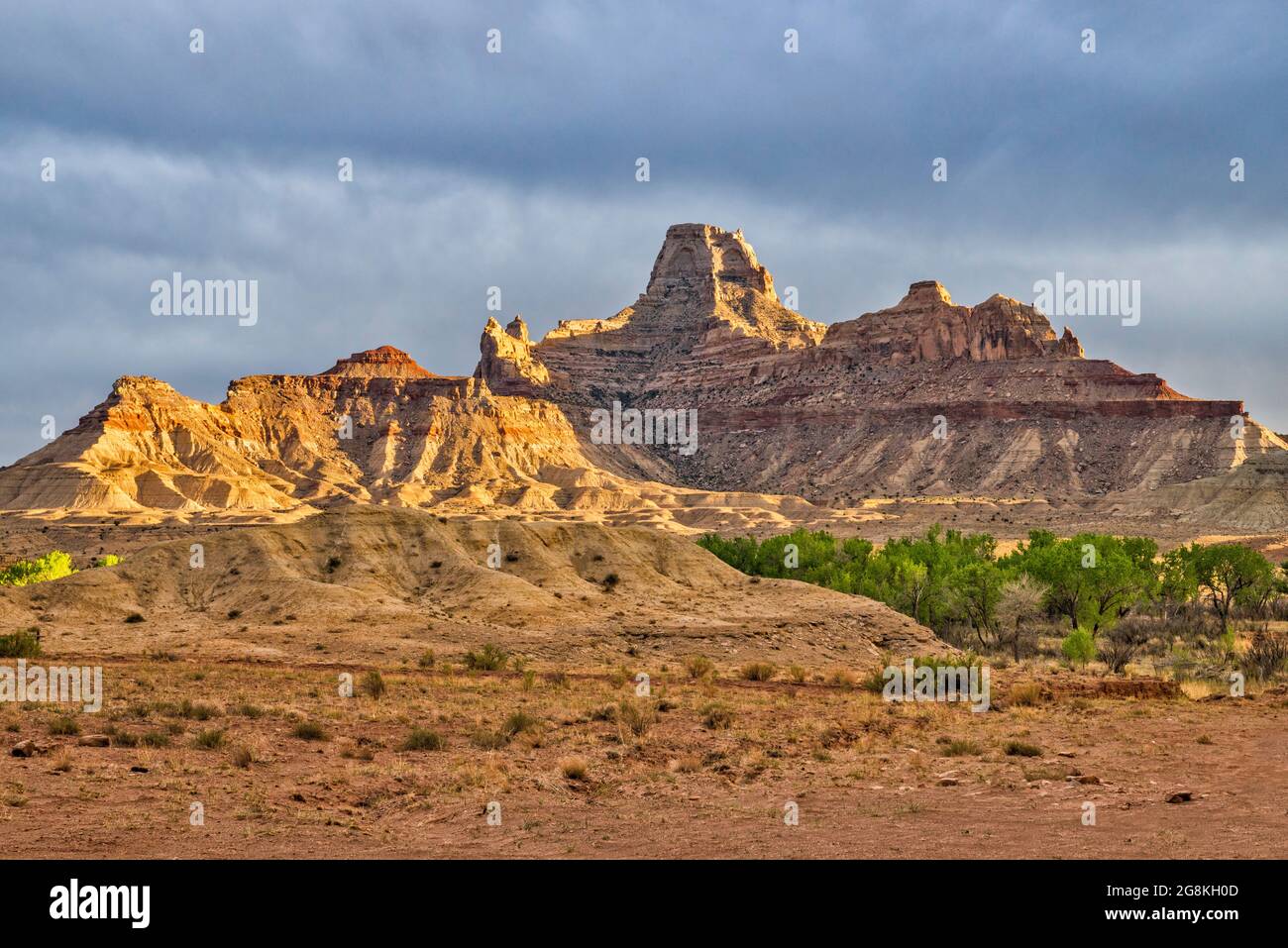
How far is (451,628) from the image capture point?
42.0m

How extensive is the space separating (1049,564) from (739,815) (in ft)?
128

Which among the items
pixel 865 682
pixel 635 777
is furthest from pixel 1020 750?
pixel 865 682

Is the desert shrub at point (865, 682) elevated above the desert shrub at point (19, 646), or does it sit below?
below

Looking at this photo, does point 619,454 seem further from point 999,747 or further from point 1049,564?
point 999,747

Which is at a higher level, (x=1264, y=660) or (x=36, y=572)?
(x=36, y=572)

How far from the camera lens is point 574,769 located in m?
17.8

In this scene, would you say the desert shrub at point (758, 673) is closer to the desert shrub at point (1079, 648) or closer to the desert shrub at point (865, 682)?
the desert shrub at point (865, 682)

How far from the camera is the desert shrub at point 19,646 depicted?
3388 cm

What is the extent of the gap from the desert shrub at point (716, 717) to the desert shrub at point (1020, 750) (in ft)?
18.8

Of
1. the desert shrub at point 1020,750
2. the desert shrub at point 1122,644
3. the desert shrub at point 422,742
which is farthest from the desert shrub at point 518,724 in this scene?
the desert shrub at point 1122,644

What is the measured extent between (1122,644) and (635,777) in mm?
33478

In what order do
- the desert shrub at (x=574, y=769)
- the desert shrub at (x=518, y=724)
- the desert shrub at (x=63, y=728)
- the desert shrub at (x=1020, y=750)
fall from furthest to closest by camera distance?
the desert shrub at (x=518, y=724)
the desert shrub at (x=63, y=728)
the desert shrub at (x=1020, y=750)
the desert shrub at (x=574, y=769)

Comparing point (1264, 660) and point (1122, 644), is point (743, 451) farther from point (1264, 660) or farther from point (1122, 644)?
point (1264, 660)
